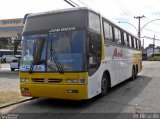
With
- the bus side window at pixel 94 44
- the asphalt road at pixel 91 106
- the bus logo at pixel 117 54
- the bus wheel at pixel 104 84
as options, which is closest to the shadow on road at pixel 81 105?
the asphalt road at pixel 91 106

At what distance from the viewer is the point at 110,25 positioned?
12438 mm

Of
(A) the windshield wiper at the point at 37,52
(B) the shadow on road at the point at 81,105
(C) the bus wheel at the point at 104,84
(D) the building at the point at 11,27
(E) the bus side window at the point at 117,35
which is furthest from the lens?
(D) the building at the point at 11,27

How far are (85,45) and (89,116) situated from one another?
236 centimetres

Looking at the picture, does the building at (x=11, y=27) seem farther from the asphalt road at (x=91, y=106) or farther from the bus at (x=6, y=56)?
the bus at (x=6, y=56)

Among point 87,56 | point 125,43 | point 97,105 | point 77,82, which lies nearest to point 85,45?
point 87,56

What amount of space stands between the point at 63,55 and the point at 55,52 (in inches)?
12.6

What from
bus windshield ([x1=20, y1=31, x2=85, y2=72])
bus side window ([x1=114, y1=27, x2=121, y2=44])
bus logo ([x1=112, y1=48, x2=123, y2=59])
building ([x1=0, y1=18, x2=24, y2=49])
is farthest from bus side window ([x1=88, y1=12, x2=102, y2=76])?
building ([x1=0, y1=18, x2=24, y2=49])

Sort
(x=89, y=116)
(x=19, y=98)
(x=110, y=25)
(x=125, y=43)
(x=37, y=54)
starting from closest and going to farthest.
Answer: (x=89, y=116), (x=37, y=54), (x=19, y=98), (x=110, y=25), (x=125, y=43)

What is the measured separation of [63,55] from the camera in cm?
912

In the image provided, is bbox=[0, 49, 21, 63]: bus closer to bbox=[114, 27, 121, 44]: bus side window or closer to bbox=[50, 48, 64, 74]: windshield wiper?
bbox=[114, 27, 121, 44]: bus side window

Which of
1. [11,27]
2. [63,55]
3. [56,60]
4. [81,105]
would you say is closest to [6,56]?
[11,27]

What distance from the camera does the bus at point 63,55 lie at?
896 cm

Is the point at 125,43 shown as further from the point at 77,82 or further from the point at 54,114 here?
the point at 54,114

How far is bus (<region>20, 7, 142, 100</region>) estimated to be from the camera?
8.96 metres
